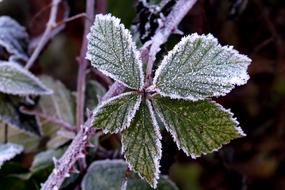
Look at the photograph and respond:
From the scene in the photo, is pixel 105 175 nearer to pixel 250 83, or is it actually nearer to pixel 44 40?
pixel 44 40

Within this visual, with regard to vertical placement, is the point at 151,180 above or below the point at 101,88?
below

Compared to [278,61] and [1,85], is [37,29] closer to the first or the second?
[1,85]

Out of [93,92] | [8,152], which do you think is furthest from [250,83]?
[8,152]

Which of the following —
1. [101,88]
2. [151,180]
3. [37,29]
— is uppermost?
[37,29]

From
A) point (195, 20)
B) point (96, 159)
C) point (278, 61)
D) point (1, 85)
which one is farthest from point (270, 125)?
point (1, 85)

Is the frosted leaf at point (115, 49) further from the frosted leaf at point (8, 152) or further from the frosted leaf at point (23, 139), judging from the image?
the frosted leaf at point (23, 139)

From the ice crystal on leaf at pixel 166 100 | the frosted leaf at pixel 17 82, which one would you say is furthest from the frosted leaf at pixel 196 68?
the frosted leaf at pixel 17 82
